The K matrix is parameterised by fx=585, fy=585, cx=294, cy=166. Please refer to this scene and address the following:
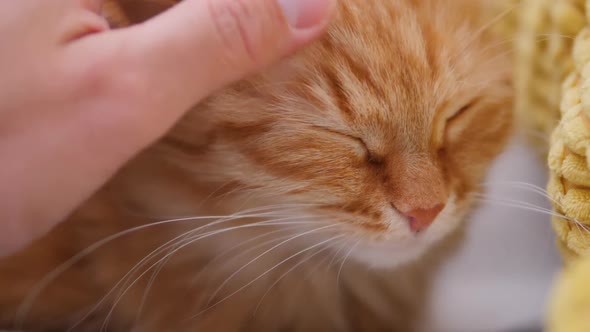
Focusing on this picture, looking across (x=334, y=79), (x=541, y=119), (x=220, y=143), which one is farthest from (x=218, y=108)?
(x=541, y=119)

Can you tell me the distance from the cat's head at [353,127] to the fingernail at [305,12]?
54 mm

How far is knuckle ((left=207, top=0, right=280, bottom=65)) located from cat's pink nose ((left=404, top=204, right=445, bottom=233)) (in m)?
0.30

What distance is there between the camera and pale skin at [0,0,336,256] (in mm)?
594

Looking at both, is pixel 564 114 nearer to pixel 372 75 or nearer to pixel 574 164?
pixel 574 164

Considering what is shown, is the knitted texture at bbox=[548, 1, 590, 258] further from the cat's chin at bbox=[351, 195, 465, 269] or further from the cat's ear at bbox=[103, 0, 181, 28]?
the cat's ear at bbox=[103, 0, 181, 28]

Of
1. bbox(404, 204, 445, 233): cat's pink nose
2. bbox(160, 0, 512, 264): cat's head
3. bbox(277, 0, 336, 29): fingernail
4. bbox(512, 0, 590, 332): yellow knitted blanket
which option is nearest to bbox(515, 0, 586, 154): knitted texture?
bbox(512, 0, 590, 332): yellow knitted blanket

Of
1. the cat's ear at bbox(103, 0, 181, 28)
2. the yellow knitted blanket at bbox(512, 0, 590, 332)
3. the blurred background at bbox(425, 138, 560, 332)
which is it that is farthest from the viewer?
the blurred background at bbox(425, 138, 560, 332)

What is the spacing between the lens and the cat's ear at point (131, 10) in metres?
0.73

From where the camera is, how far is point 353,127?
737mm

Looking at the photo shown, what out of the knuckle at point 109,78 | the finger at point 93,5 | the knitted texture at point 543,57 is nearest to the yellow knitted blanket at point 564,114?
the knitted texture at point 543,57

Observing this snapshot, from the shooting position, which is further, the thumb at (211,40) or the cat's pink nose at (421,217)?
the cat's pink nose at (421,217)

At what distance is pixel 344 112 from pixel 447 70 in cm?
16

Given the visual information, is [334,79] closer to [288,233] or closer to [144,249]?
[288,233]

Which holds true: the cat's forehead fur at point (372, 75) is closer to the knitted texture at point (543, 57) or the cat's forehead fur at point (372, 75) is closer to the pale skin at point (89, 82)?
the pale skin at point (89, 82)
